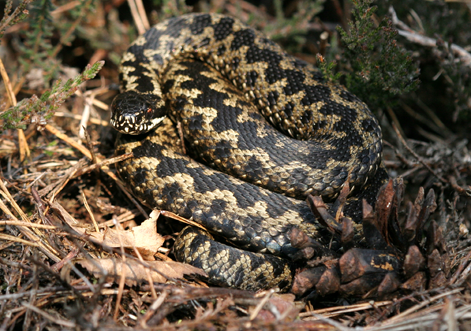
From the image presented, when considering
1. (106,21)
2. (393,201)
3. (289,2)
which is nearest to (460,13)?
(289,2)

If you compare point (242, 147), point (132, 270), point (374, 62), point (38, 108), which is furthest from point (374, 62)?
point (38, 108)

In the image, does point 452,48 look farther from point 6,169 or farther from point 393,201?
point 6,169

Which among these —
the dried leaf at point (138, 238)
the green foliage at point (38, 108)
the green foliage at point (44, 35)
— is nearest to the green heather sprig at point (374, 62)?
the green foliage at point (38, 108)

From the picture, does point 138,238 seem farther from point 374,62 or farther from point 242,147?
point 374,62

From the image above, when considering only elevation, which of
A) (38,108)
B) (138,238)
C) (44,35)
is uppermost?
(44,35)

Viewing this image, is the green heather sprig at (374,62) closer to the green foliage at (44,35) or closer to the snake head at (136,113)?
the snake head at (136,113)

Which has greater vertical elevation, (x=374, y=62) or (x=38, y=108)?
(x=38, y=108)
